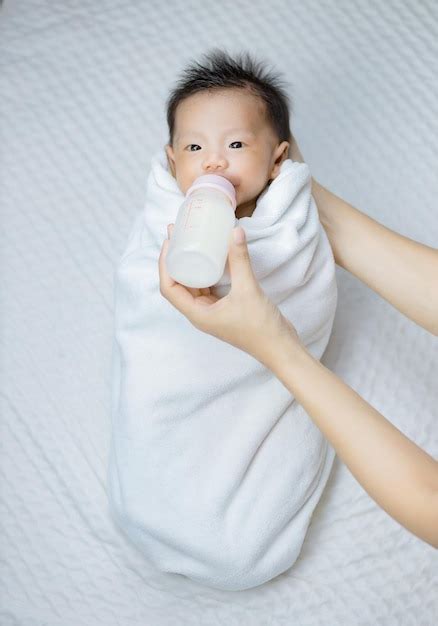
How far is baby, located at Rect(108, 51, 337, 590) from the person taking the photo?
1229 mm

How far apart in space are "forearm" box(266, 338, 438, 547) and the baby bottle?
117mm

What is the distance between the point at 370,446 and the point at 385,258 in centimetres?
43

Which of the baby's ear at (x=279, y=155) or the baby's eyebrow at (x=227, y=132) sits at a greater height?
the baby's eyebrow at (x=227, y=132)

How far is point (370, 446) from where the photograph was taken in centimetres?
96

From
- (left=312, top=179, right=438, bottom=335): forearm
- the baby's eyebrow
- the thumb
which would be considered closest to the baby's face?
the baby's eyebrow

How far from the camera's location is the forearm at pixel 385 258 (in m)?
1.27

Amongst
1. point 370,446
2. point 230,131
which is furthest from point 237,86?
point 370,446

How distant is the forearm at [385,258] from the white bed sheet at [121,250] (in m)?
0.20

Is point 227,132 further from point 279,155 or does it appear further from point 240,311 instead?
point 240,311

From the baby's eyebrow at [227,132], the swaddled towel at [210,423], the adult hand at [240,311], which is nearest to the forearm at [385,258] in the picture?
the swaddled towel at [210,423]

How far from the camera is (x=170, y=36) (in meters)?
1.71

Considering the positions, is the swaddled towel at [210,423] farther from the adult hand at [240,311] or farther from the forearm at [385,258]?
the adult hand at [240,311]

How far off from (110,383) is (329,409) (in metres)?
0.57

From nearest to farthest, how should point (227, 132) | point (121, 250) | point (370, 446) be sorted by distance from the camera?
point (370, 446) → point (227, 132) → point (121, 250)
